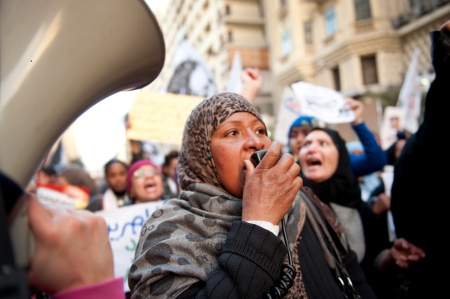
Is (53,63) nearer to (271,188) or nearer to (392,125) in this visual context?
(271,188)

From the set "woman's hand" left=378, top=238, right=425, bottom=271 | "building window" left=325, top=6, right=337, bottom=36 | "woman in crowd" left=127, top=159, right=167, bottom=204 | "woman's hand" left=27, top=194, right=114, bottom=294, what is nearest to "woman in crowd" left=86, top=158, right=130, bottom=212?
"woman in crowd" left=127, top=159, right=167, bottom=204

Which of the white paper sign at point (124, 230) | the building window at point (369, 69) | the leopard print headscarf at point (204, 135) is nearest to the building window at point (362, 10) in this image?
the building window at point (369, 69)

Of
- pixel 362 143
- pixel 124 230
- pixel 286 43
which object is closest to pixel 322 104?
pixel 362 143

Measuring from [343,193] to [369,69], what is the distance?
806 inches

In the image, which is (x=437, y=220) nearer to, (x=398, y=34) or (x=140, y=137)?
(x=140, y=137)

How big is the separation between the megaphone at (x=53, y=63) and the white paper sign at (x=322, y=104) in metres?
3.08

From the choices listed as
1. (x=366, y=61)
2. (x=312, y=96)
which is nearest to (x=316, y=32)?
(x=366, y=61)

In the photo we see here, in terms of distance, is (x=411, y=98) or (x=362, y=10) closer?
(x=411, y=98)

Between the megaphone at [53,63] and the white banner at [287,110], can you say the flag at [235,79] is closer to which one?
the white banner at [287,110]

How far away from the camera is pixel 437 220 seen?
1.71 metres

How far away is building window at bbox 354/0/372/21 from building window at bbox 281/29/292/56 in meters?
5.06

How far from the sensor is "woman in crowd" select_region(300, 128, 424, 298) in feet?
7.57

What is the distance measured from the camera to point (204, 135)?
152cm

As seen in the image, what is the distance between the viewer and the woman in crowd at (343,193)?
231 centimetres
